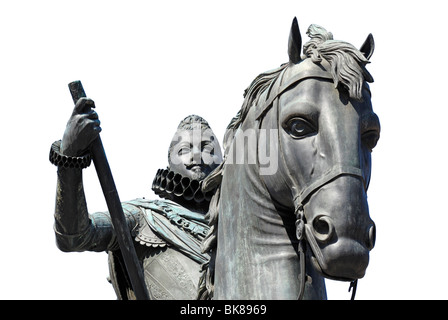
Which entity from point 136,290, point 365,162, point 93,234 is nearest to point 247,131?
point 365,162

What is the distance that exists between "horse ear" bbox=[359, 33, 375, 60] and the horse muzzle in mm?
912

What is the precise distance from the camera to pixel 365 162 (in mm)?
6789

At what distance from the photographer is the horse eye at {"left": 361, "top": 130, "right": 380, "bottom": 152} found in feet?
22.4

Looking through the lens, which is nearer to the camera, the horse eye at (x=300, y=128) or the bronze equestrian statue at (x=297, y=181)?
the bronze equestrian statue at (x=297, y=181)

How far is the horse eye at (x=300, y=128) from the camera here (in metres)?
6.71

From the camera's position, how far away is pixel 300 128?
6.72m

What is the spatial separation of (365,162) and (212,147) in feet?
11.7

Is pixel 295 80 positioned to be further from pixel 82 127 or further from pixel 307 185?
pixel 82 127

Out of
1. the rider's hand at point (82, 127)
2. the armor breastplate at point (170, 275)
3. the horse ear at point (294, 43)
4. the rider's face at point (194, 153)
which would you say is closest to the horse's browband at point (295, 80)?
the horse ear at point (294, 43)

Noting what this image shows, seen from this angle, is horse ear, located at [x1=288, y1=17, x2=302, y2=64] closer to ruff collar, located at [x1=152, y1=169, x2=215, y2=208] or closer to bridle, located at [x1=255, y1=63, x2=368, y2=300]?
bridle, located at [x1=255, y1=63, x2=368, y2=300]

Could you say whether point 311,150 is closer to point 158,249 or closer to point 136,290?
point 136,290

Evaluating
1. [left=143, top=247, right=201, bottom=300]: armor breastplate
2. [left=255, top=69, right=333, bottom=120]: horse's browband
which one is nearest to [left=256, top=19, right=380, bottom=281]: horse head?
[left=255, top=69, right=333, bottom=120]: horse's browband

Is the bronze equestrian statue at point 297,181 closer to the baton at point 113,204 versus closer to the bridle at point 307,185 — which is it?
the bridle at point 307,185

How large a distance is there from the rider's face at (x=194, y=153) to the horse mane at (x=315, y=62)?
8.82ft
